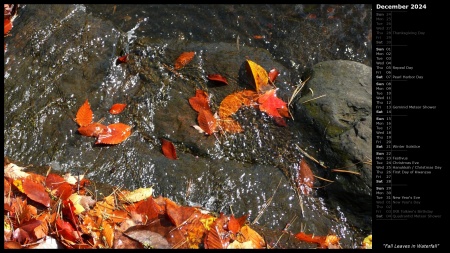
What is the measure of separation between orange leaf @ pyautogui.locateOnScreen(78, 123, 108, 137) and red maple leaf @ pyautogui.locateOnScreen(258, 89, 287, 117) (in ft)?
4.52

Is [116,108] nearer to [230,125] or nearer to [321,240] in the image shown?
[230,125]

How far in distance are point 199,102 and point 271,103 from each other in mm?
645

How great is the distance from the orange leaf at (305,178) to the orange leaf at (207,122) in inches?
31.7

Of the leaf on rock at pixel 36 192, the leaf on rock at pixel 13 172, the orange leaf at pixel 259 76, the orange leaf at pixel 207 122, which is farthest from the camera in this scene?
the orange leaf at pixel 259 76

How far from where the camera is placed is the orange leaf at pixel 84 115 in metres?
3.70

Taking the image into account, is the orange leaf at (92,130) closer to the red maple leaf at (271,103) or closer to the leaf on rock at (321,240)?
the red maple leaf at (271,103)

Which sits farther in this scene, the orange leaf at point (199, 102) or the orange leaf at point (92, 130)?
the orange leaf at point (199, 102)

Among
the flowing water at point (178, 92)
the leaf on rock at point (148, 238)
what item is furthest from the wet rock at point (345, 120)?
the leaf on rock at point (148, 238)

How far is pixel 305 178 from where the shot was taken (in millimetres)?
3561

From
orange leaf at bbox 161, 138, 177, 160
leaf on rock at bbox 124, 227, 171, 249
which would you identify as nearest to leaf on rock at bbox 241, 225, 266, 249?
leaf on rock at bbox 124, 227, 171, 249

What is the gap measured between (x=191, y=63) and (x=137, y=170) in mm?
1245

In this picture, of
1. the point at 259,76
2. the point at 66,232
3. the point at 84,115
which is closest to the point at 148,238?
the point at 66,232
